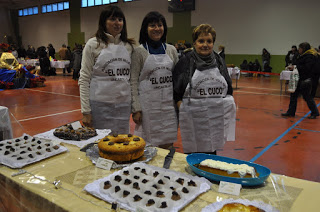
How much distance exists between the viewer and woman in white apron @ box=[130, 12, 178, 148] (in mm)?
2553

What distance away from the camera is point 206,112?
2400 millimetres

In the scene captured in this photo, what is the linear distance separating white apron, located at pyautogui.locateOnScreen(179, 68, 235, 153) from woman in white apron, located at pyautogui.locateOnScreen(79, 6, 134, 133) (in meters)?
0.57

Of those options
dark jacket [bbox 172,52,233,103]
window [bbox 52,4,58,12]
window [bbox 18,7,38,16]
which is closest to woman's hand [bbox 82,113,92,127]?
dark jacket [bbox 172,52,233,103]

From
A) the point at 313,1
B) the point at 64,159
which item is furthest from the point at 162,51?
the point at 313,1

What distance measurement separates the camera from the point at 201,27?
2312 millimetres

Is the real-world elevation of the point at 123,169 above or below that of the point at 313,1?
below

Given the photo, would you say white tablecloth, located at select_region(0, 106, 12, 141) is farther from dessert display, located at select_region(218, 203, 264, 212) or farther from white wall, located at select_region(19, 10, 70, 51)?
white wall, located at select_region(19, 10, 70, 51)

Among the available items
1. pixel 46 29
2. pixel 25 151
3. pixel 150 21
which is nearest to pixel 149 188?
pixel 25 151

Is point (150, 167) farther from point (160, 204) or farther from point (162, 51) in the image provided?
point (162, 51)

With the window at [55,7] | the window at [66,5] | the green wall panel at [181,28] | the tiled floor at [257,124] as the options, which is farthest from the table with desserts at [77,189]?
the window at [55,7]

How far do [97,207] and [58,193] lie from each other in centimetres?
24

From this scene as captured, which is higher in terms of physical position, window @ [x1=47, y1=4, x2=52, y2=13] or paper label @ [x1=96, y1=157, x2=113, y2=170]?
window @ [x1=47, y1=4, x2=52, y2=13]

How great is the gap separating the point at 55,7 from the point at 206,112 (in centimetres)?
2617

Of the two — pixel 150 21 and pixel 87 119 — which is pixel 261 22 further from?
pixel 87 119
